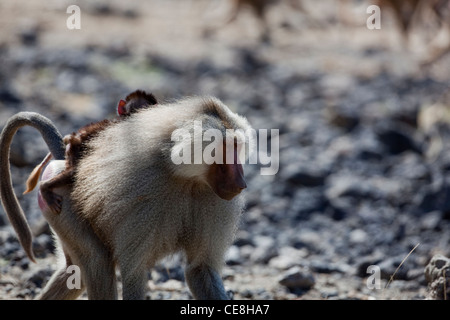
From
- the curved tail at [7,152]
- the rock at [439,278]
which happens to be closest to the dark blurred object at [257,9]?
the rock at [439,278]

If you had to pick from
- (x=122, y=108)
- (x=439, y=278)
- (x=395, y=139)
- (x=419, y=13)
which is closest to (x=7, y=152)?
(x=122, y=108)

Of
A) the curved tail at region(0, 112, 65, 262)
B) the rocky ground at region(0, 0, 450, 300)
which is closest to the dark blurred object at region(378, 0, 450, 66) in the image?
the rocky ground at region(0, 0, 450, 300)

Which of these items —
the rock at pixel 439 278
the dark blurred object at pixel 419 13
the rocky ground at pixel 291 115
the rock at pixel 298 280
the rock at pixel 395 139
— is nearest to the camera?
the rock at pixel 439 278

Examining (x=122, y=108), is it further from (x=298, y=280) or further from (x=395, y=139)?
(x=395, y=139)

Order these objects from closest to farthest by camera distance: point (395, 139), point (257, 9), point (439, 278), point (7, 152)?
point (7, 152) < point (439, 278) < point (395, 139) < point (257, 9)

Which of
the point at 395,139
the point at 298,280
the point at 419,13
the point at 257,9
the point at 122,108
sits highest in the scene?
the point at 257,9

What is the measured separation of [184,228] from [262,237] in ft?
7.76

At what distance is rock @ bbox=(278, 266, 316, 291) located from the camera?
14.3 feet

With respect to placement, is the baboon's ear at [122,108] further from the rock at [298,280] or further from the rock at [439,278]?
the rock at [439,278]

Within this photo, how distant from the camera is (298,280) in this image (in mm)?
4352

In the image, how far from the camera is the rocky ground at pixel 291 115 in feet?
15.5

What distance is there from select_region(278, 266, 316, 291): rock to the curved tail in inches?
62.1

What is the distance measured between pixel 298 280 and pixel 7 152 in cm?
189
